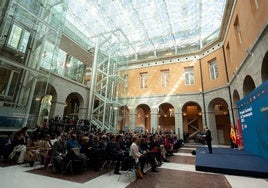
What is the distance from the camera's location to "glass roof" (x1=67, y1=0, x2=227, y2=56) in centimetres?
1283

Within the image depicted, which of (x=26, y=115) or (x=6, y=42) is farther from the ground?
(x=6, y=42)

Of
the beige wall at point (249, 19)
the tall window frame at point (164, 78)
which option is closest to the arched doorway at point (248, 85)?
the beige wall at point (249, 19)

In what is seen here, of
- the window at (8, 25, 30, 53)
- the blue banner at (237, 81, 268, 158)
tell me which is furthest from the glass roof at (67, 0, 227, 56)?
the blue banner at (237, 81, 268, 158)

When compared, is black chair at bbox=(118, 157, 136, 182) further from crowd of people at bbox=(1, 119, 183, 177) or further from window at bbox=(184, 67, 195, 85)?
window at bbox=(184, 67, 195, 85)

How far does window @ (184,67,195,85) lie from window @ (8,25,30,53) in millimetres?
14836

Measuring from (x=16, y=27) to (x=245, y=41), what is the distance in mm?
12328

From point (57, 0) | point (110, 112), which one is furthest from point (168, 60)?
point (57, 0)

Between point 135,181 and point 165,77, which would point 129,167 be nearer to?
point 135,181

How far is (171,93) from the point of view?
1697 cm

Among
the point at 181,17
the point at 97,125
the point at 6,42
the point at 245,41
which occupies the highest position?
the point at 181,17

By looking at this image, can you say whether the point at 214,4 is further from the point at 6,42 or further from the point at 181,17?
the point at 6,42

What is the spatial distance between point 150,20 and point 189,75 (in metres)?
7.36

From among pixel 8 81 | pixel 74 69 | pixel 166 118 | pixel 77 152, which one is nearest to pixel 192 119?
pixel 166 118

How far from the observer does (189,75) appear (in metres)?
17.0
